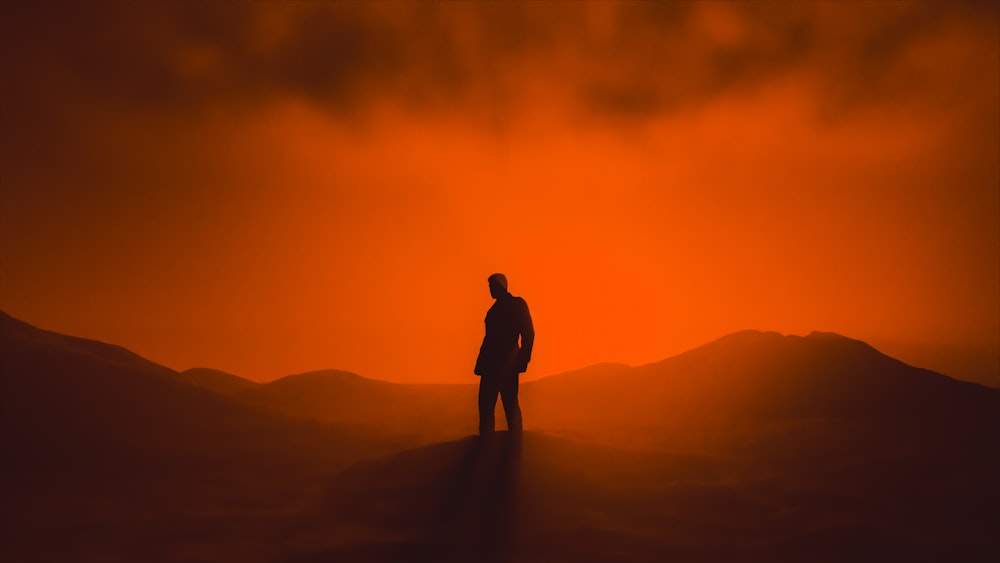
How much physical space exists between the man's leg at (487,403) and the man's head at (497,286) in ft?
4.82

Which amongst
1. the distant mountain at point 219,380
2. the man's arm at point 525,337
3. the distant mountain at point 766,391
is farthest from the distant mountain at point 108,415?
the distant mountain at point 219,380

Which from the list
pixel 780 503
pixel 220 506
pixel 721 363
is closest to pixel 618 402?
pixel 721 363

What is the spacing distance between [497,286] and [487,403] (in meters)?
2.12

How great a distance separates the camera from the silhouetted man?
40.8ft

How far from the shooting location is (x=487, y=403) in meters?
12.4

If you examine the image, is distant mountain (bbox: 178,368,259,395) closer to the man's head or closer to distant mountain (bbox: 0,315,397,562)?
distant mountain (bbox: 0,315,397,562)

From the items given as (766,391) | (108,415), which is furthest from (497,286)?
(766,391)

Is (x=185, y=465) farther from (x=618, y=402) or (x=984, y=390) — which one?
(x=984, y=390)

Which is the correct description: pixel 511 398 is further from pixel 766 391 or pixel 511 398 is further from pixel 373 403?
pixel 373 403

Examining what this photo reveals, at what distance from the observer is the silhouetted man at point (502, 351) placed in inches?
489

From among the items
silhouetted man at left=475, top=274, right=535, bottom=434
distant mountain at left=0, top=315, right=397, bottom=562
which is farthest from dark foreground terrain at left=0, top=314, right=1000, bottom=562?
silhouetted man at left=475, top=274, right=535, bottom=434

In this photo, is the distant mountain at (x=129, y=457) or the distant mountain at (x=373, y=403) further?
the distant mountain at (x=373, y=403)

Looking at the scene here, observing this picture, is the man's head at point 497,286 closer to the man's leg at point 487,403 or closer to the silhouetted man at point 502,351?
the silhouetted man at point 502,351

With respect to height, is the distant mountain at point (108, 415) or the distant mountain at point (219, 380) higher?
the distant mountain at point (219, 380)
